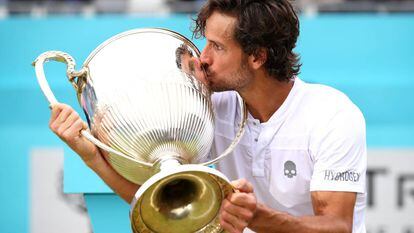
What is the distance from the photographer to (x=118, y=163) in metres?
2.00

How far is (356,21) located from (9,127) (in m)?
1.63

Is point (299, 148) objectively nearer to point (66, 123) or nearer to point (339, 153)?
point (339, 153)

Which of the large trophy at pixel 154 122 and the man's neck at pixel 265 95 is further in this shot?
the man's neck at pixel 265 95

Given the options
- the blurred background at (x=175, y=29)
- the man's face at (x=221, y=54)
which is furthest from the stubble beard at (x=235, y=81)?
the blurred background at (x=175, y=29)

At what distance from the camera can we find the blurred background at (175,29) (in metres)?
3.93

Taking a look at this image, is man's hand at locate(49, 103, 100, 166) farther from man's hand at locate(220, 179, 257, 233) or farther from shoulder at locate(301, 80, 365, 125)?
shoulder at locate(301, 80, 365, 125)

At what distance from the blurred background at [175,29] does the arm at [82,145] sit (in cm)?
176

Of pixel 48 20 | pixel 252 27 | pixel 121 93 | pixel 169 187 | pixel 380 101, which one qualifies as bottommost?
pixel 169 187

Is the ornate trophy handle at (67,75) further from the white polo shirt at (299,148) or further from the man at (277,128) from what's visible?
the white polo shirt at (299,148)

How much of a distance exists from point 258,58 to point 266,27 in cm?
8

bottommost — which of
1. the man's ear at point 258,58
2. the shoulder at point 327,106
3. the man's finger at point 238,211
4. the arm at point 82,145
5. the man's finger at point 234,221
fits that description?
the man's finger at point 234,221

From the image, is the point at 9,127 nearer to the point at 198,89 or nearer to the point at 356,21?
the point at 356,21

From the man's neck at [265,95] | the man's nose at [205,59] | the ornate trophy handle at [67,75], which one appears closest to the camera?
the ornate trophy handle at [67,75]

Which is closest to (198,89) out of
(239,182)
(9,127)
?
(239,182)
